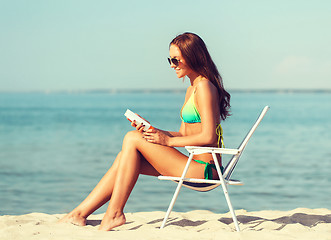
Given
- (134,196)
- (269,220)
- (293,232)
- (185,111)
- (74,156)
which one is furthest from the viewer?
(74,156)

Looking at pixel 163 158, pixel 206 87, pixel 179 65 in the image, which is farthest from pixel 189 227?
pixel 179 65

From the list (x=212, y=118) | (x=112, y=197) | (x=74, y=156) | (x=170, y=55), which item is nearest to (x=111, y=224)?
(x=112, y=197)

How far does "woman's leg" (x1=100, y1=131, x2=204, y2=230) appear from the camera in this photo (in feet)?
13.0

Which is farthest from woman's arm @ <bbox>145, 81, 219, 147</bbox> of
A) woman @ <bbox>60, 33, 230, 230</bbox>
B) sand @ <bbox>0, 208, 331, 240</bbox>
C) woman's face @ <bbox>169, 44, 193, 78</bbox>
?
sand @ <bbox>0, 208, 331, 240</bbox>

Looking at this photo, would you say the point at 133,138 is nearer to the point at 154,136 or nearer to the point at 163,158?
the point at 154,136

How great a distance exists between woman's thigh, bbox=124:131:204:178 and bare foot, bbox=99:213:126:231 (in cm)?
46

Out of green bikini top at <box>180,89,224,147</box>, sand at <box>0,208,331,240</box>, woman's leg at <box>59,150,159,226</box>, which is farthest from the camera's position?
woman's leg at <box>59,150,159,226</box>

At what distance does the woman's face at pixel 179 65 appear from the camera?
13.3 ft

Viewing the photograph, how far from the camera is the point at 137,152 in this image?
4.01m

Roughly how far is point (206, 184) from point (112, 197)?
70 cm

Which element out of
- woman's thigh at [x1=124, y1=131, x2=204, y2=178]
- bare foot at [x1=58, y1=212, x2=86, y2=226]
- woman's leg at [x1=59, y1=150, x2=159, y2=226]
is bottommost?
bare foot at [x1=58, y1=212, x2=86, y2=226]

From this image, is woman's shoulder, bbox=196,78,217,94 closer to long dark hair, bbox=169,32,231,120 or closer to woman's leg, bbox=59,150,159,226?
long dark hair, bbox=169,32,231,120

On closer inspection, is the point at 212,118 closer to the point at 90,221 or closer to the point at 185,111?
the point at 185,111

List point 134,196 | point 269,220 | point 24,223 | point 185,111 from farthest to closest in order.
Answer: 1. point 134,196
2. point 269,220
3. point 24,223
4. point 185,111
